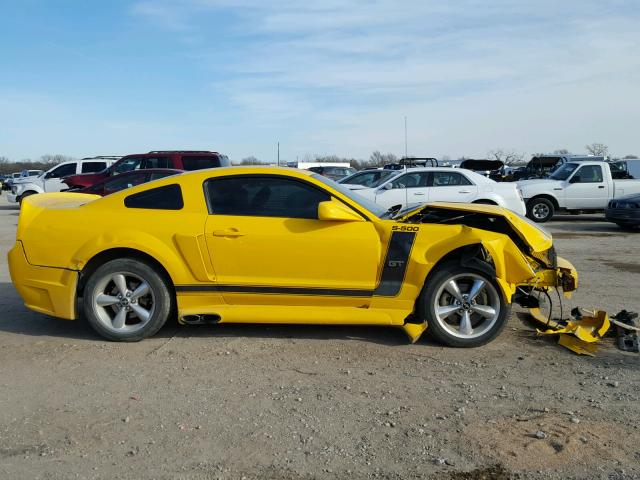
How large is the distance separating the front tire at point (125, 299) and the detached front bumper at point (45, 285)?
161mm

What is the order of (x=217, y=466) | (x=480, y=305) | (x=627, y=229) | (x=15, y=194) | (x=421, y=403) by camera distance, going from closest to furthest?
(x=217, y=466) → (x=421, y=403) → (x=480, y=305) → (x=627, y=229) → (x=15, y=194)

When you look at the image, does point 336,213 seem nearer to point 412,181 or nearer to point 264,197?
point 264,197

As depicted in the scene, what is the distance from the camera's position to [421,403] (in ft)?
13.0

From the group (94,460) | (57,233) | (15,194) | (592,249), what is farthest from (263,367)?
(15,194)

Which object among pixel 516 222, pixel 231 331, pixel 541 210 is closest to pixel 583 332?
pixel 516 222

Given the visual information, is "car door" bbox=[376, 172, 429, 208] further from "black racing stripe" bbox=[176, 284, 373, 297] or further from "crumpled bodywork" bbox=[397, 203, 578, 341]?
"black racing stripe" bbox=[176, 284, 373, 297]

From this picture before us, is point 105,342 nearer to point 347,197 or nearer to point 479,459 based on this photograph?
point 347,197

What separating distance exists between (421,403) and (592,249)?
28.1 ft

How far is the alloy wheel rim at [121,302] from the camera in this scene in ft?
17.0

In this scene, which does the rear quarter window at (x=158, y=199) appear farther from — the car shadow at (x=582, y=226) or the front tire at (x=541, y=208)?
the front tire at (x=541, y=208)

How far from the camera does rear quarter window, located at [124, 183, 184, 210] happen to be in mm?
5293

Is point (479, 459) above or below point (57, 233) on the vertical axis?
below

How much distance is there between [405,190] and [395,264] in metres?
9.48

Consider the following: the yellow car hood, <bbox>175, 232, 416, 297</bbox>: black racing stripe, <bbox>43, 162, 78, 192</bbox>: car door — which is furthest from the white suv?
the yellow car hood
